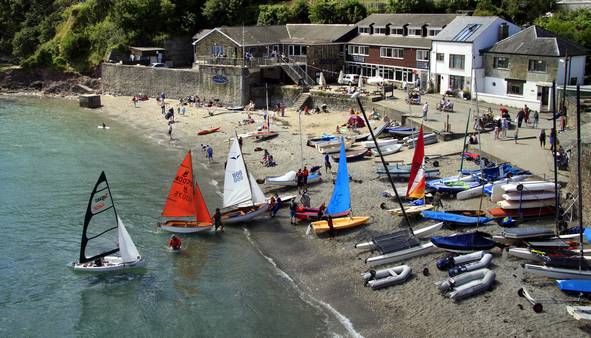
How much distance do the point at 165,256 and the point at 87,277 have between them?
3687mm

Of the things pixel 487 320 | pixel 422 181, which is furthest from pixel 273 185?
pixel 487 320

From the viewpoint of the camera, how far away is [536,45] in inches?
1993

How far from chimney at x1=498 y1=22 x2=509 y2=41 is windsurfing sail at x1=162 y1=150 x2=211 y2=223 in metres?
31.9

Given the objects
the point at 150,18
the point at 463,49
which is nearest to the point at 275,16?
the point at 150,18

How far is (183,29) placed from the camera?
8169 cm

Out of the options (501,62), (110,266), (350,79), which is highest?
(501,62)

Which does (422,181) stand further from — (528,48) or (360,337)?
(528,48)

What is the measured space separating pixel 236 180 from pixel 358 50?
110 ft

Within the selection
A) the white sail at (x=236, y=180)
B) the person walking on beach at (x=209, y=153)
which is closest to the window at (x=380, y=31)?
the person walking on beach at (x=209, y=153)

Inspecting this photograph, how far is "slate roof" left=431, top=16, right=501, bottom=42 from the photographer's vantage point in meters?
54.3

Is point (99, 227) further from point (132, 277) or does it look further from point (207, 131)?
point (207, 131)

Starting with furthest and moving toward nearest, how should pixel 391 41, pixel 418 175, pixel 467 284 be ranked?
pixel 391 41
pixel 418 175
pixel 467 284

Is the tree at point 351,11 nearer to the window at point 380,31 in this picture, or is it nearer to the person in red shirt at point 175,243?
the window at point 380,31

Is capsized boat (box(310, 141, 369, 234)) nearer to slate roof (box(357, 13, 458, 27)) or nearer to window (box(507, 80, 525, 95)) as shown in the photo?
window (box(507, 80, 525, 95))
